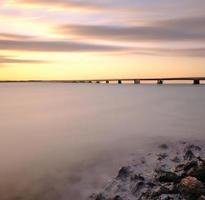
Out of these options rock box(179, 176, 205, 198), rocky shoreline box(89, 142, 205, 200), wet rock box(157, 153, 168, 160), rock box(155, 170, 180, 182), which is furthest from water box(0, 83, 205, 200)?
rock box(179, 176, 205, 198)

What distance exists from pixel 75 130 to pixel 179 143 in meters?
6.95

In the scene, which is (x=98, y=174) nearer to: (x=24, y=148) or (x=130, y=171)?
(x=130, y=171)

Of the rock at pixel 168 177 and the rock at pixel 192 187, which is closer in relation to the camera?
the rock at pixel 192 187

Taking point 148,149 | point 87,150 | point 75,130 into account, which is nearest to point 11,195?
point 87,150

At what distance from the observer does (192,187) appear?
8.12 metres

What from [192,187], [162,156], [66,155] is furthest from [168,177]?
[66,155]

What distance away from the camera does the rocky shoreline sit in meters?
8.18

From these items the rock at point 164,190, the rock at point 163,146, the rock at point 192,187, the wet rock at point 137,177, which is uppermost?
the rock at point 192,187

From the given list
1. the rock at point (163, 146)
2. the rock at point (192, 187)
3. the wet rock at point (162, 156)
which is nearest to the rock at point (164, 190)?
the rock at point (192, 187)

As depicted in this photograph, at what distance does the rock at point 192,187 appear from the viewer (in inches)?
311

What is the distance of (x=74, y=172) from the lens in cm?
1135

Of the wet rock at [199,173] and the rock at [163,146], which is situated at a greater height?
the wet rock at [199,173]

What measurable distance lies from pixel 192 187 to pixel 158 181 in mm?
1552

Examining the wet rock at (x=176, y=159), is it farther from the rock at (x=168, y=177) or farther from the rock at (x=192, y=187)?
the rock at (x=192, y=187)
